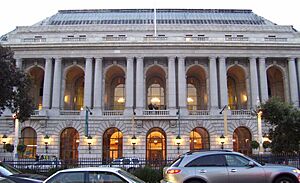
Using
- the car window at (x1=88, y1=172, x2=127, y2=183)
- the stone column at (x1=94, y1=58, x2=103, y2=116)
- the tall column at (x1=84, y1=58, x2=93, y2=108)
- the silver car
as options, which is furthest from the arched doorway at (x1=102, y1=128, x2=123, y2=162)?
the car window at (x1=88, y1=172, x2=127, y2=183)

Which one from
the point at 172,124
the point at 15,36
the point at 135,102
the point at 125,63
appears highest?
the point at 15,36

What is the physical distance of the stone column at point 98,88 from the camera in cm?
4738

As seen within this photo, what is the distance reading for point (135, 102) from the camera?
48031 mm

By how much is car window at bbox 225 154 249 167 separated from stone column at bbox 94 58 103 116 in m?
35.1

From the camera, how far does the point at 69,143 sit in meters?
47.6

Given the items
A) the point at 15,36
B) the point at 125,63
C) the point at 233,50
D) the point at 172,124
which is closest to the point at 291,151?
the point at 172,124

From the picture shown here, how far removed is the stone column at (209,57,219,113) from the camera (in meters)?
47.4

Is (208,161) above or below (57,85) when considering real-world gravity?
below

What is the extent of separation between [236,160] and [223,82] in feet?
118

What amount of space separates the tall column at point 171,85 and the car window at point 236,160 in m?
33.1

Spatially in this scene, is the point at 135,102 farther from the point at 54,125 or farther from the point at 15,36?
the point at 15,36

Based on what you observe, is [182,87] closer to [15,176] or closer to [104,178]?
[15,176]

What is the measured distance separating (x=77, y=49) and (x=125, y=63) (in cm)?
768

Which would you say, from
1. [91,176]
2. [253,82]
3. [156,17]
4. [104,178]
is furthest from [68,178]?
[156,17]
